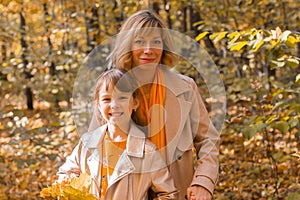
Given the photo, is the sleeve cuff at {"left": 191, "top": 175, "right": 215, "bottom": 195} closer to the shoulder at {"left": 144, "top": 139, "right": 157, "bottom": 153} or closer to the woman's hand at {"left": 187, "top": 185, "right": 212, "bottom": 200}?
the woman's hand at {"left": 187, "top": 185, "right": 212, "bottom": 200}

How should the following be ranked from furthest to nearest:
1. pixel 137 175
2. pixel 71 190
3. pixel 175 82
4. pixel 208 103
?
1. pixel 208 103
2. pixel 175 82
3. pixel 137 175
4. pixel 71 190

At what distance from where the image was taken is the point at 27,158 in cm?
466

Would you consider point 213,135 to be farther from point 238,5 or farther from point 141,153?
point 238,5

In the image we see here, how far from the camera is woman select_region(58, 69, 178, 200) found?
2090 mm

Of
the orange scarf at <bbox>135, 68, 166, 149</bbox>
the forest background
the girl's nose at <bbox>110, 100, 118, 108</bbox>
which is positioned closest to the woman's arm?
the orange scarf at <bbox>135, 68, 166, 149</bbox>

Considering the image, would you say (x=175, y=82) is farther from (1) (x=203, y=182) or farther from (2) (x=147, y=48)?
(1) (x=203, y=182)

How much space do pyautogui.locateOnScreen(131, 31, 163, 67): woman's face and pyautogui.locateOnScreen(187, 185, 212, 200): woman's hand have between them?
61 cm

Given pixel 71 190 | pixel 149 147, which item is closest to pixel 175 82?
pixel 149 147

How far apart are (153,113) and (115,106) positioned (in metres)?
0.21

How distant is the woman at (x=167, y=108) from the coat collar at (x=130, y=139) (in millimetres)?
82

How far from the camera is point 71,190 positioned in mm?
1927

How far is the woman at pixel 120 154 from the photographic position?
2.09 metres

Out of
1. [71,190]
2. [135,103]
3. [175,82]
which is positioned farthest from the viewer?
[175,82]

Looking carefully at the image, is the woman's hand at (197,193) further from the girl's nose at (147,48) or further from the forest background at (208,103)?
the forest background at (208,103)
